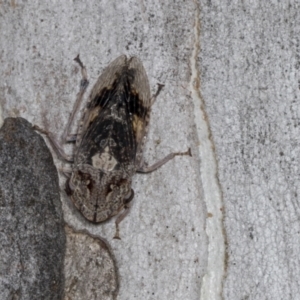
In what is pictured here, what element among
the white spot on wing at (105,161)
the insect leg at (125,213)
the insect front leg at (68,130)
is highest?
the insect front leg at (68,130)

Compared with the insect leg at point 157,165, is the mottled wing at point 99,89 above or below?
above

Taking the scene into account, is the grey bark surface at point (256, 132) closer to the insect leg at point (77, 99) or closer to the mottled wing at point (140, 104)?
→ the mottled wing at point (140, 104)

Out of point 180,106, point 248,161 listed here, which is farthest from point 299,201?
point 180,106

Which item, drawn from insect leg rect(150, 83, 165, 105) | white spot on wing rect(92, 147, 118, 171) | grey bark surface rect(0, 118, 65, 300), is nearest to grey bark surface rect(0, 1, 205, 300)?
insect leg rect(150, 83, 165, 105)

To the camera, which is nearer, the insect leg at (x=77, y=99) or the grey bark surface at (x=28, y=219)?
the grey bark surface at (x=28, y=219)

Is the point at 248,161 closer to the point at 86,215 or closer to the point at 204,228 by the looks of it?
the point at 204,228

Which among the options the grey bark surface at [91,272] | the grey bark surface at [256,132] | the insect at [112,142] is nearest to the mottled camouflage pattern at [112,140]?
the insect at [112,142]
